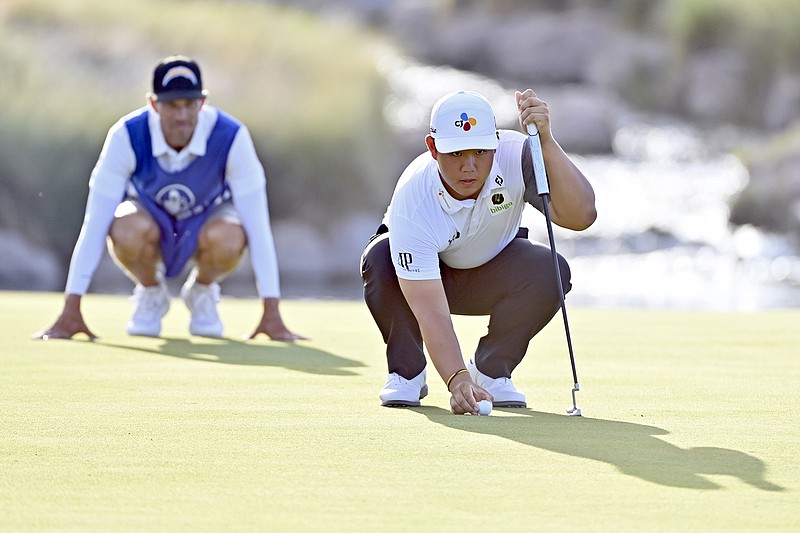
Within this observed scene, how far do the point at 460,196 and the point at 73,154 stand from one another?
1437 centimetres

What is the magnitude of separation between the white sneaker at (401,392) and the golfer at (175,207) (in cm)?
254

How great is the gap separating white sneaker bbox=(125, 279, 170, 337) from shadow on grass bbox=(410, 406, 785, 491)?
125 inches

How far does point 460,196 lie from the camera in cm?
479

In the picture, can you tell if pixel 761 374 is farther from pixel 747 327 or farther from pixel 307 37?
pixel 307 37

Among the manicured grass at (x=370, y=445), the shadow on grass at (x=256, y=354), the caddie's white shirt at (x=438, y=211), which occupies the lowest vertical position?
the manicured grass at (x=370, y=445)

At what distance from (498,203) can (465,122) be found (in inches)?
15.4

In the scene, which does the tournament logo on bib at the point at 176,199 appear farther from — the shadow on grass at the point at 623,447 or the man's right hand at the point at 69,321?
the shadow on grass at the point at 623,447

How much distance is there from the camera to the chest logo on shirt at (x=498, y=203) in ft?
16.0

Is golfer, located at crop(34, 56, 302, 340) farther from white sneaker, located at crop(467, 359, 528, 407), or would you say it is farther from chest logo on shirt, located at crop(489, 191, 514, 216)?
chest logo on shirt, located at crop(489, 191, 514, 216)

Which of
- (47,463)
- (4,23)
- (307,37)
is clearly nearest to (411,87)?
(307,37)

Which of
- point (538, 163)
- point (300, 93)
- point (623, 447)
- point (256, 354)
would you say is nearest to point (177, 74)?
point (256, 354)

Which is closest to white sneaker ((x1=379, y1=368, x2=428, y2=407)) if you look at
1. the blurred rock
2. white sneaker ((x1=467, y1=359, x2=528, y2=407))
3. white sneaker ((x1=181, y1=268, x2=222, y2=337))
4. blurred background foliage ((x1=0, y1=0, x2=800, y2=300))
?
white sneaker ((x1=467, y1=359, x2=528, y2=407))

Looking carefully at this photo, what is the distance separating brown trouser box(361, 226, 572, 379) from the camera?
505 centimetres

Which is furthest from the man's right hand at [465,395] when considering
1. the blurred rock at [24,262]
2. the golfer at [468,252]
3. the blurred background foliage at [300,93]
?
the blurred background foliage at [300,93]
